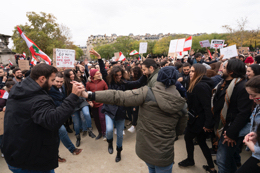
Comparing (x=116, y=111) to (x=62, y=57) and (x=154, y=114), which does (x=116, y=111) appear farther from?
(x=62, y=57)

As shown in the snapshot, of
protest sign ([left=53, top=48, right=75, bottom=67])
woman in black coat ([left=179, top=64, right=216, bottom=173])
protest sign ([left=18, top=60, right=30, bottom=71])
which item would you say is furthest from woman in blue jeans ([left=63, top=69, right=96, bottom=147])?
protest sign ([left=18, top=60, right=30, bottom=71])

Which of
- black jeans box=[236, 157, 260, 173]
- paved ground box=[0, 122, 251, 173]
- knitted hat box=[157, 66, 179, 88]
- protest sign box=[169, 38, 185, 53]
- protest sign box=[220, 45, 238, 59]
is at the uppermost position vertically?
protest sign box=[169, 38, 185, 53]

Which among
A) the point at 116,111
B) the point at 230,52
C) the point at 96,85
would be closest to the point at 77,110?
the point at 96,85

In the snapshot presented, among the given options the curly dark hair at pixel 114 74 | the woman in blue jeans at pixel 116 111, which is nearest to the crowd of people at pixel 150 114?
the woman in blue jeans at pixel 116 111

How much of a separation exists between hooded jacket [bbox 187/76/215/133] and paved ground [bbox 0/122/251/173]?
102 centimetres

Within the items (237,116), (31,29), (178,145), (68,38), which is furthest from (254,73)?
(68,38)

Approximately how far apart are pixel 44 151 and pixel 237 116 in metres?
2.63

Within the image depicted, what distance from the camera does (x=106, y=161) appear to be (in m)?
3.43

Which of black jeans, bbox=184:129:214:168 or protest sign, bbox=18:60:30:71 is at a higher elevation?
protest sign, bbox=18:60:30:71

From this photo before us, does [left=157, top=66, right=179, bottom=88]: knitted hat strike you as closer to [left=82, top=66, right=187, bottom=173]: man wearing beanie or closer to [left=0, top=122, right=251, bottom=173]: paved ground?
[left=82, top=66, right=187, bottom=173]: man wearing beanie

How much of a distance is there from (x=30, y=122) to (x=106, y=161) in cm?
229

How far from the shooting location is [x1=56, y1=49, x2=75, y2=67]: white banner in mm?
5477

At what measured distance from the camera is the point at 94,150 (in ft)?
12.8

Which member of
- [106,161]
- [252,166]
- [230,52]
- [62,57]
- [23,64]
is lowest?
[106,161]
